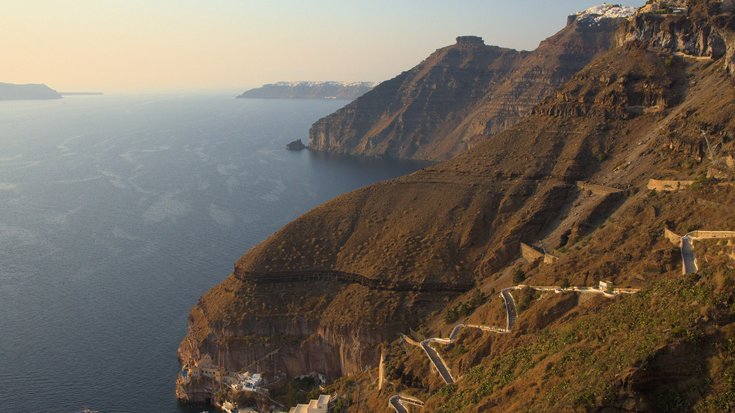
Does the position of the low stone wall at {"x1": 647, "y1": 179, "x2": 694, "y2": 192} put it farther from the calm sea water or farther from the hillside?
the calm sea water

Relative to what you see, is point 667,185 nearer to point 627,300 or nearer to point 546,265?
point 546,265

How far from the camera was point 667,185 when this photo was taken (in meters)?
69.7

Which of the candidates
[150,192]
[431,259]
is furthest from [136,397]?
[150,192]

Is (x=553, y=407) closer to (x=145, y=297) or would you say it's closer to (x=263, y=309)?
(x=263, y=309)

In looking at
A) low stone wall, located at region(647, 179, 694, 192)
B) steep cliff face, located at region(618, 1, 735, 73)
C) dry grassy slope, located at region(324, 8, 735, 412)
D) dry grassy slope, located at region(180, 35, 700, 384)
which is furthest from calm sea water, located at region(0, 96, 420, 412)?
steep cliff face, located at region(618, 1, 735, 73)

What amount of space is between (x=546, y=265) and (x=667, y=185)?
13894mm

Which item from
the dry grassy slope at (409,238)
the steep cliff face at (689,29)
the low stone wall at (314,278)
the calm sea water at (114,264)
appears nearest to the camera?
the dry grassy slope at (409,238)

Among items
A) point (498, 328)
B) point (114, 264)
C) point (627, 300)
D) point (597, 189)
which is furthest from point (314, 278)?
point (627, 300)

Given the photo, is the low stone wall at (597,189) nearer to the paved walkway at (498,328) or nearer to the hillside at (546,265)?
the hillside at (546,265)

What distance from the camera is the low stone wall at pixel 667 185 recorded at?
6712 centimetres

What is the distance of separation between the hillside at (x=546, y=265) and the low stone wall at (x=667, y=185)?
0.73m

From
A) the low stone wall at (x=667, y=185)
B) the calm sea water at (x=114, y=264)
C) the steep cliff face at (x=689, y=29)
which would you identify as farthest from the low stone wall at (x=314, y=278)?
the steep cliff face at (x=689, y=29)

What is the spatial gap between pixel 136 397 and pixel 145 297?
26.0m

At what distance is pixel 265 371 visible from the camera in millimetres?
75375
